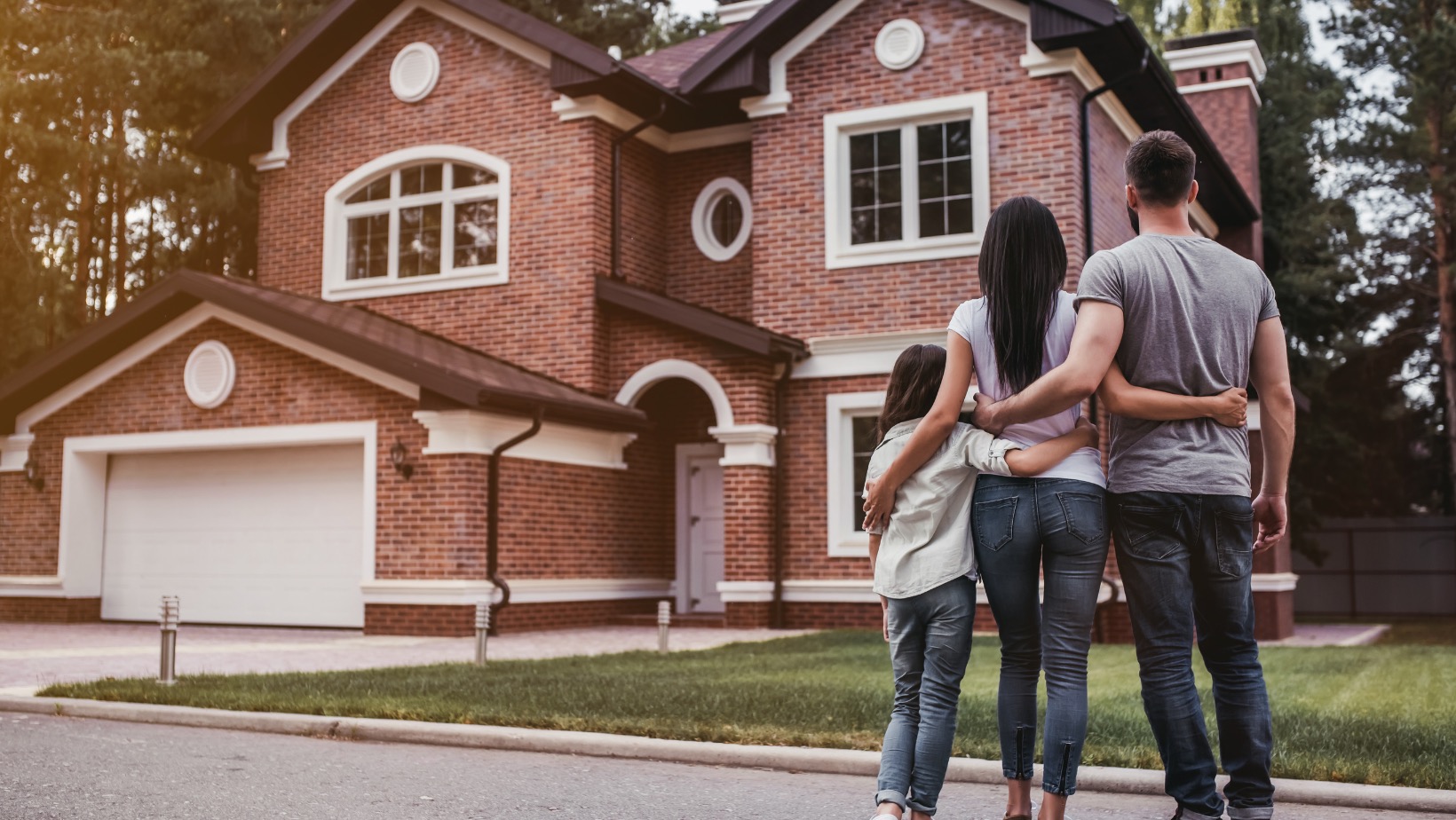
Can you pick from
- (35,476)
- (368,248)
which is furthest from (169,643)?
(368,248)

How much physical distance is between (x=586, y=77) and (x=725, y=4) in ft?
13.5

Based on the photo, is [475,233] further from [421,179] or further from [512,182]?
[421,179]

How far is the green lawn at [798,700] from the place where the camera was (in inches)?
241

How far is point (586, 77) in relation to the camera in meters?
16.1

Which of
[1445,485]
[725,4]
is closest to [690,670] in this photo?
[725,4]

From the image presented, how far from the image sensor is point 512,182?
16.8m

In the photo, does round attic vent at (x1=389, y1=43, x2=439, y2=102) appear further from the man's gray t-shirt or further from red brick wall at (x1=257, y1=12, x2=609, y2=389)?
the man's gray t-shirt

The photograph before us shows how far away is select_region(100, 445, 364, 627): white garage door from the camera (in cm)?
1502

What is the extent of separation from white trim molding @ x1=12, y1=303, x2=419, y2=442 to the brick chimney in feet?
41.3

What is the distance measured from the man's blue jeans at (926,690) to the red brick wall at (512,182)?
12.0 metres

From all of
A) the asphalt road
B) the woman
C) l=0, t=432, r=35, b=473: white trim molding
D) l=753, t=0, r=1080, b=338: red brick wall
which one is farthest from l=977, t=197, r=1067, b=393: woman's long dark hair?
l=0, t=432, r=35, b=473: white trim molding

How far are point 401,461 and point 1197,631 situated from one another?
36.6 ft

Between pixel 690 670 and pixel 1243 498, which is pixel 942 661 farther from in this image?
pixel 690 670

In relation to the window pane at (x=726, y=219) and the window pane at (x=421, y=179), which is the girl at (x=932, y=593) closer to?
the window pane at (x=726, y=219)
